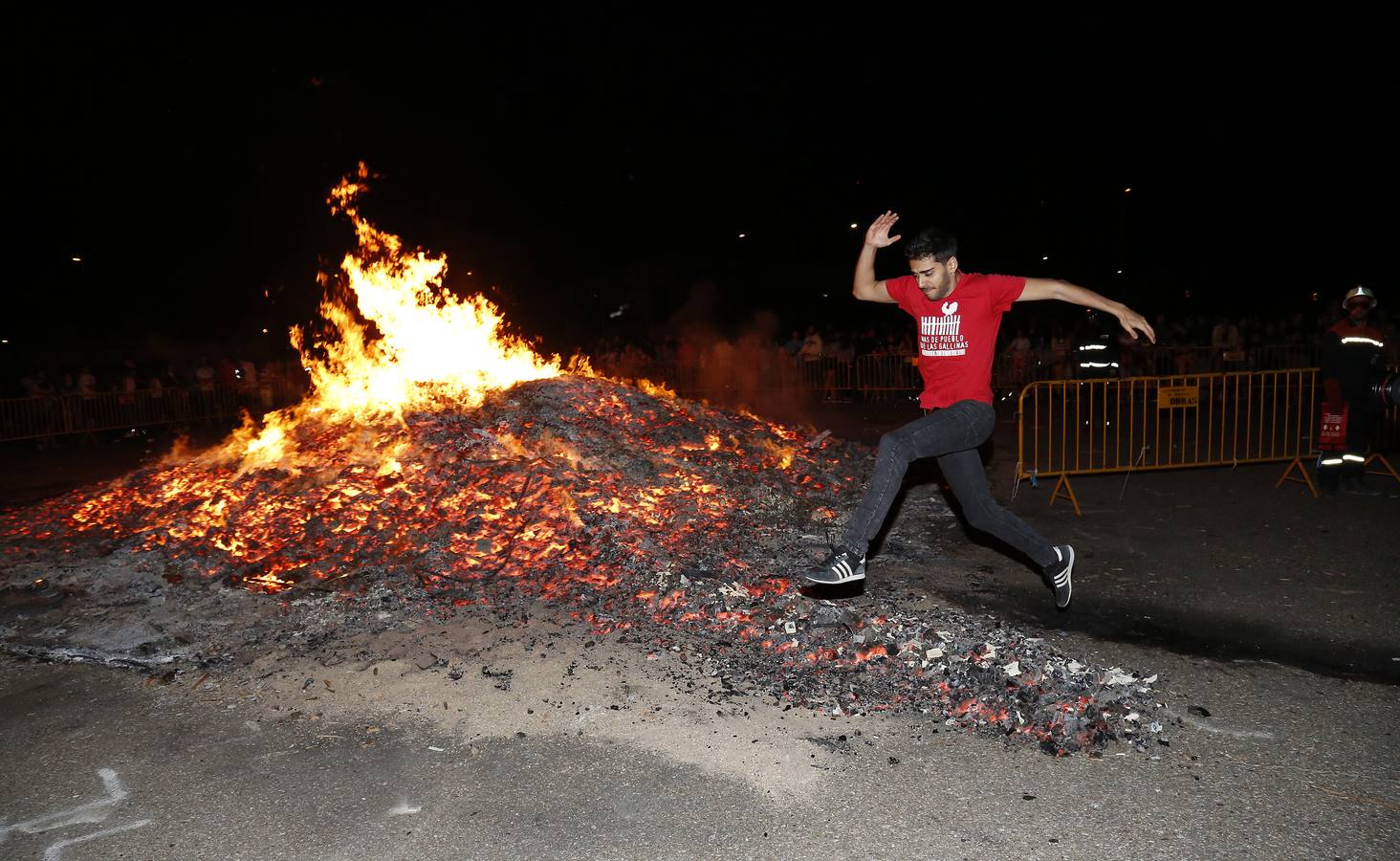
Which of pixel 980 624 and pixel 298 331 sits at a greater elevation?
pixel 298 331

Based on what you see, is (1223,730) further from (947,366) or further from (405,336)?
(405,336)

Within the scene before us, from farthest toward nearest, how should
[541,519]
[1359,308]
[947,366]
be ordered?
[1359,308], [541,519], [947,366]

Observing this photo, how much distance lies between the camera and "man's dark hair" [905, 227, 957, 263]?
477cm

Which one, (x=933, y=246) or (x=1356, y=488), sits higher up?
(x=933, y=246)

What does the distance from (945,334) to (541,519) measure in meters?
3.95

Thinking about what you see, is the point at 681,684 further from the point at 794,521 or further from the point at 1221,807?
the point at 794,521

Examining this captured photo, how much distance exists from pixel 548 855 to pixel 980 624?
126 inches

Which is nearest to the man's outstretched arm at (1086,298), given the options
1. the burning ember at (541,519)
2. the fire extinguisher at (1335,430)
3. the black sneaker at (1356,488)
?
the burning ember at (541,519)

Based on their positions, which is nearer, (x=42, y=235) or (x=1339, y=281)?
(x=42, y=235)

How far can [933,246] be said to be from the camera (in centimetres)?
477

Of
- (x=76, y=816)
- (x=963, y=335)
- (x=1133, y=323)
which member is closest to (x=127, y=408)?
(x=76, y=816)

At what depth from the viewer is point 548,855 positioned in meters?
3.19

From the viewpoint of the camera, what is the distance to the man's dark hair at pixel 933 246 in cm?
477

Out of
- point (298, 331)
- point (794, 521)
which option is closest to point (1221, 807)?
point (794, 521)
